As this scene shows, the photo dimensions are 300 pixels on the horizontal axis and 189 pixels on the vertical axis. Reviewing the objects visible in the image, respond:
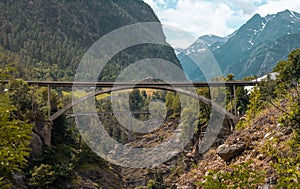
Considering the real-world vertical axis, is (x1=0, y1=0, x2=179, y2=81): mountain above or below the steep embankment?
above

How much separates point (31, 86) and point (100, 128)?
2921 cm

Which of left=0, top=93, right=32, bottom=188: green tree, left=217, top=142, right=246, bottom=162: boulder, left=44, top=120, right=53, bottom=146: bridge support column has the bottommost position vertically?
left=44, top=120, right=53, bottom=146: bridge support column

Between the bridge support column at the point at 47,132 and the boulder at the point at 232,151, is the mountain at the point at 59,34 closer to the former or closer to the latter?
the bridge support column at the point at 47,132

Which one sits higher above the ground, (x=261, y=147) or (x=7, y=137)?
(x=7, y=137)

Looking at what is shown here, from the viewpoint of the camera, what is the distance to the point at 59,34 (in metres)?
115

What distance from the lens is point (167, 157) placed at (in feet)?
143

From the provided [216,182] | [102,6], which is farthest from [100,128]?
[102,6]

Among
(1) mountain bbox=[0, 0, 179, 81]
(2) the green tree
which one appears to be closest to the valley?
(2) the green tree

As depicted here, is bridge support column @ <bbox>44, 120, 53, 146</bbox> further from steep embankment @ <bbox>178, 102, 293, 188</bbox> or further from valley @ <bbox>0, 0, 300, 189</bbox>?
steep embankment @ <bbox>178, 102, 293, 188</bbox>

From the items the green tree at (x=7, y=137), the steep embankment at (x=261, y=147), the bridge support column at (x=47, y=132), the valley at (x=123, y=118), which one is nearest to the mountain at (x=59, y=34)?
the valley at (x=123, y=118)

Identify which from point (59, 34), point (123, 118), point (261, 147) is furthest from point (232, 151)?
point (59, 34)

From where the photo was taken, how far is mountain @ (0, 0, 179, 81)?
89.8 m

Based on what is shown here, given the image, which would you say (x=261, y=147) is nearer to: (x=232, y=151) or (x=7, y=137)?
(x=232, y=151)

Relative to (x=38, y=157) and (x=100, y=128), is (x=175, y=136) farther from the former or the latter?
(x=38, y=157)
